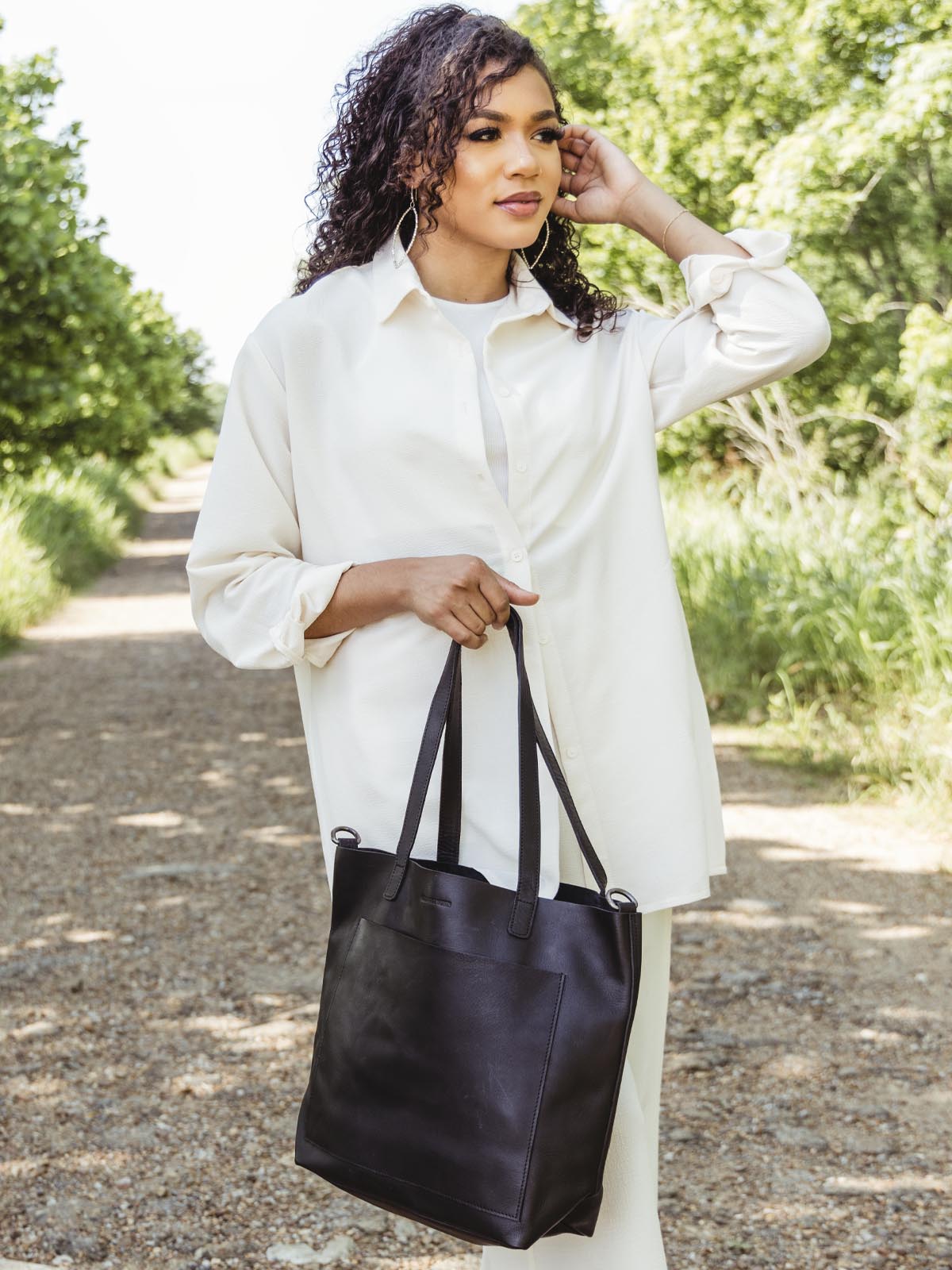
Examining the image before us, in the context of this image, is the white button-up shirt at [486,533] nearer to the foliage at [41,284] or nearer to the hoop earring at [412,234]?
the hoop earring at [412,234]

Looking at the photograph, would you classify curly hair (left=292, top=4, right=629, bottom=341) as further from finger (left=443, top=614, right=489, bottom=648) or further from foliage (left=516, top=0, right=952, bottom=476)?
foliage (left=516, top=0, right=952, bottom=476)

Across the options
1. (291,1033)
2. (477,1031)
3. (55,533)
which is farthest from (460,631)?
(55,533)

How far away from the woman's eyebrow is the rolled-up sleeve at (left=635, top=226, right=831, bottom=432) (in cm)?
28

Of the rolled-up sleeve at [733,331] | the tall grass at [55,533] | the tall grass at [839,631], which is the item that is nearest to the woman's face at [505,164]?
the rolled-up sleeve at [733,331]

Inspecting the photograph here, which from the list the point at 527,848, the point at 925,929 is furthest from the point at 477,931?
the point at 925,929

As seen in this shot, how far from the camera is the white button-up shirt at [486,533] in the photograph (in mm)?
1829

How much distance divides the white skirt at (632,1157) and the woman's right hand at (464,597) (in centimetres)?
30

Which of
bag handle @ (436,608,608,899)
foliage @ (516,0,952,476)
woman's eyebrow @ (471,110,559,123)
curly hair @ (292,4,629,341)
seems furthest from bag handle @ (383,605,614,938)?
foliage @ (516,0,952,476)

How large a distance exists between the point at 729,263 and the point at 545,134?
317 mm

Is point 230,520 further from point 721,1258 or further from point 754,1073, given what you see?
point 754,1073

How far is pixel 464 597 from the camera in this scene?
5.63 feet

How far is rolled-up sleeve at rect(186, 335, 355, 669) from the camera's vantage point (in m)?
1.84

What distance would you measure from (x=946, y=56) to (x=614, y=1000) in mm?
7757

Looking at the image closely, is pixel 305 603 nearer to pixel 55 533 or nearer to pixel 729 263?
pixel 729 263
